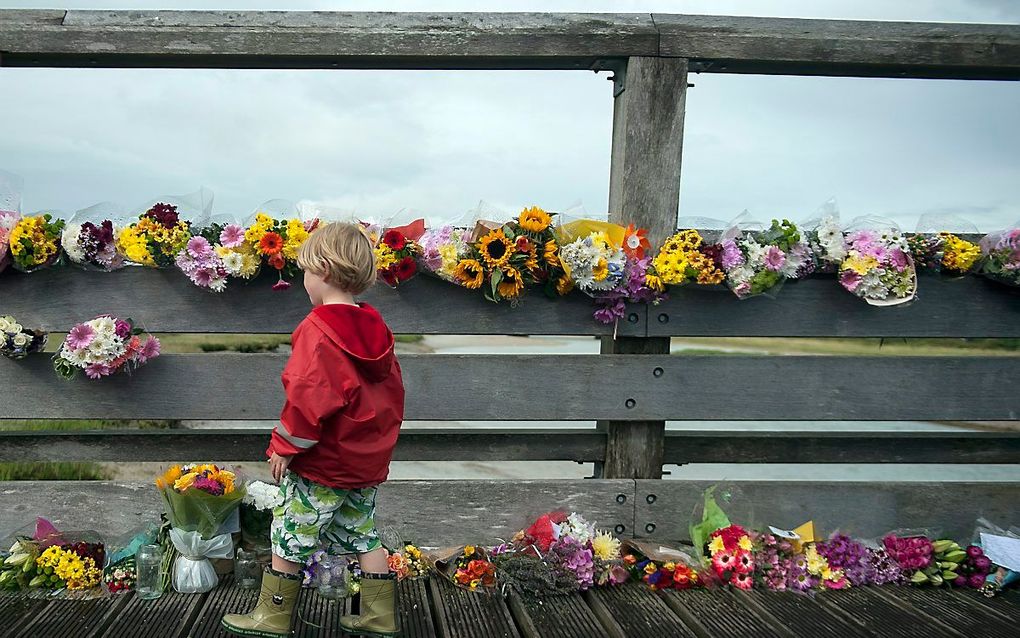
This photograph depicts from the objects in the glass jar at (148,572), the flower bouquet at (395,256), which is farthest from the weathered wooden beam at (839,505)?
the glass jar at (148,572)

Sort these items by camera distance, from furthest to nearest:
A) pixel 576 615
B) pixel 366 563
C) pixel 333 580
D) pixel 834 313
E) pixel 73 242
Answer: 1. pixel 834 313
2. pixel 73 242
3. pixel 333 580
4. pixel 576 615
5. pixel 366 563

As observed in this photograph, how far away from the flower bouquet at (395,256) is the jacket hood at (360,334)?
2.39 ft

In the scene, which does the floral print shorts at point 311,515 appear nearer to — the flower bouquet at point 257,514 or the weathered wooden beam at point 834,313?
the flower bouquet at point 257,514

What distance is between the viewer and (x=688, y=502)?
13.4 feet

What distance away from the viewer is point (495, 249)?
3.71 metres

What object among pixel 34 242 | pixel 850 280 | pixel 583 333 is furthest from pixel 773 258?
pixel 34 242

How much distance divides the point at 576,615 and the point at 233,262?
1976 millimetres

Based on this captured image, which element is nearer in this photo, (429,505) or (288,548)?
(288,548)

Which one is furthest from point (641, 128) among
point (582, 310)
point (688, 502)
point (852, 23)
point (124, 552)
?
point (124, 552)

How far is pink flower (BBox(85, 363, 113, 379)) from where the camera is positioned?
3609 millimetres

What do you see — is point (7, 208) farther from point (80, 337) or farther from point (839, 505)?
point (839, 505)

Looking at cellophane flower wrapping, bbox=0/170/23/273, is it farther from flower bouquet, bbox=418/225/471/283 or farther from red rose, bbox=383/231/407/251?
flower bouquet, bbox=418/225/471/283

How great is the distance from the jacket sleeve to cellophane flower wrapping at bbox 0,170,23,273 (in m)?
1.67

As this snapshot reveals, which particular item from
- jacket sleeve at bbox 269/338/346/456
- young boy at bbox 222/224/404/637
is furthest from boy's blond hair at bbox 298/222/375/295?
jacket sleeve at bbox 269/338/346/456
